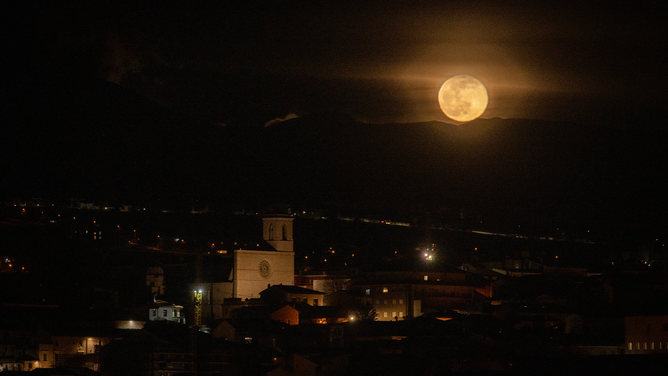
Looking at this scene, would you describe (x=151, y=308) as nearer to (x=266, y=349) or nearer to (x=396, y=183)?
(x=266, y=349)

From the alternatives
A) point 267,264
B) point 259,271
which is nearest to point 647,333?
point 259,271

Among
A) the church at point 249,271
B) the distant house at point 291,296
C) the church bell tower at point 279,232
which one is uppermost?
the church bell tower at point 279,232

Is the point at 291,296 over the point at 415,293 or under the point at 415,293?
under

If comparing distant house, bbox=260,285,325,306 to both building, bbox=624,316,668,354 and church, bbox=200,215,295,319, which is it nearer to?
church, bbox=200,215,295,319

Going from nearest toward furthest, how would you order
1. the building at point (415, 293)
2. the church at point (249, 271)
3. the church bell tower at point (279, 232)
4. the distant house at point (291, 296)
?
the distant house at point (291, 296), the building at point (415, 293), the church at point (249, 271), the church bell tower at point (279, 232)

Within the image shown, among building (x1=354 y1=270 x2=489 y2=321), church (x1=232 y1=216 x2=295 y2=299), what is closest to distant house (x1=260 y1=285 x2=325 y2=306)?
building (x1=354 y1=270 x2=489 y2=321)

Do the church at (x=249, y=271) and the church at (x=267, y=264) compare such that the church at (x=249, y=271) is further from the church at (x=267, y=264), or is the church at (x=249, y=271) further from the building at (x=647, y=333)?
the building at (x=647, y=333)

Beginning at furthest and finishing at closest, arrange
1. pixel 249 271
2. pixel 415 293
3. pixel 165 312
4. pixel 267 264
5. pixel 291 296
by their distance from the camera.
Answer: pixel 267 264 → pixel 249 271 → pixel 415 293 → pixel 291 296 → pixel 165 312

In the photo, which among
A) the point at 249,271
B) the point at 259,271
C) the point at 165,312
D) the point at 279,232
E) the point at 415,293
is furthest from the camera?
the point at 279,232

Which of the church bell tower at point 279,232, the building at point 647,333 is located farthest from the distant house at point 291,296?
the building at point 647,333

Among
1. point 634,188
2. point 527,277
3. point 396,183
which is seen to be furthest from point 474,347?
point 396,183

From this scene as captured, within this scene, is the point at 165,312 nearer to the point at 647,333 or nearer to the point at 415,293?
the point at 415,293

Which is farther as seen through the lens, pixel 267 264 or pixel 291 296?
pixel 267 264

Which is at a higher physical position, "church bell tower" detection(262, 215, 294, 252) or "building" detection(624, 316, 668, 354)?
"church bell tower" detection(262, 215, 294, 252)
